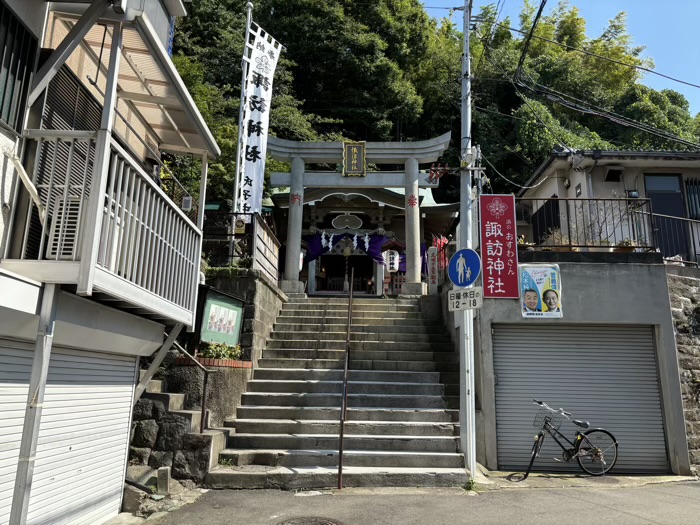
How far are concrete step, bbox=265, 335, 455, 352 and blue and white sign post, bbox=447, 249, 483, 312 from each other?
9.57 feet

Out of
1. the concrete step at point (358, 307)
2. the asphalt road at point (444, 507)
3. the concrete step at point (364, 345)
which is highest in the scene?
the concrete step at point (358, 307)

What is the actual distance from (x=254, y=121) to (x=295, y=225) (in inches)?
151

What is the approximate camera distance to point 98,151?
13.8 feet

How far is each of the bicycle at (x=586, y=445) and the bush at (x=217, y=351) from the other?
5.58 metres

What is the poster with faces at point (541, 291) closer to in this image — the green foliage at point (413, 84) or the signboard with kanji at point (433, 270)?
the signboard with kanji at point (433, 270)

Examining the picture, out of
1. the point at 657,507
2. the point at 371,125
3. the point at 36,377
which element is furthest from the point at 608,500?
the point at 371,125

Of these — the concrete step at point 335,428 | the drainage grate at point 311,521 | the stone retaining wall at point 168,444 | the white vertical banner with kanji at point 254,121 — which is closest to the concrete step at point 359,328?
the concrete step at point 335,428

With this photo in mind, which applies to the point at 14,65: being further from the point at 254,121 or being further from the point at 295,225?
the point at 295,225

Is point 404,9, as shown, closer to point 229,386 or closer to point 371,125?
point 371,125

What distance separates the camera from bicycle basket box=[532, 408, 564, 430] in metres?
9.15

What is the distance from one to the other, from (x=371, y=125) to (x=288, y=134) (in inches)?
310

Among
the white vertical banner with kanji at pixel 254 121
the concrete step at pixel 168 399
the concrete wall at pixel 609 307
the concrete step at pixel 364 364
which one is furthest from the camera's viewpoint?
→ the white vertical banner with kanji at pixel 254 121

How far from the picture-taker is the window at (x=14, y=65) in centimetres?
425

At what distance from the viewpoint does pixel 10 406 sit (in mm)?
4238
